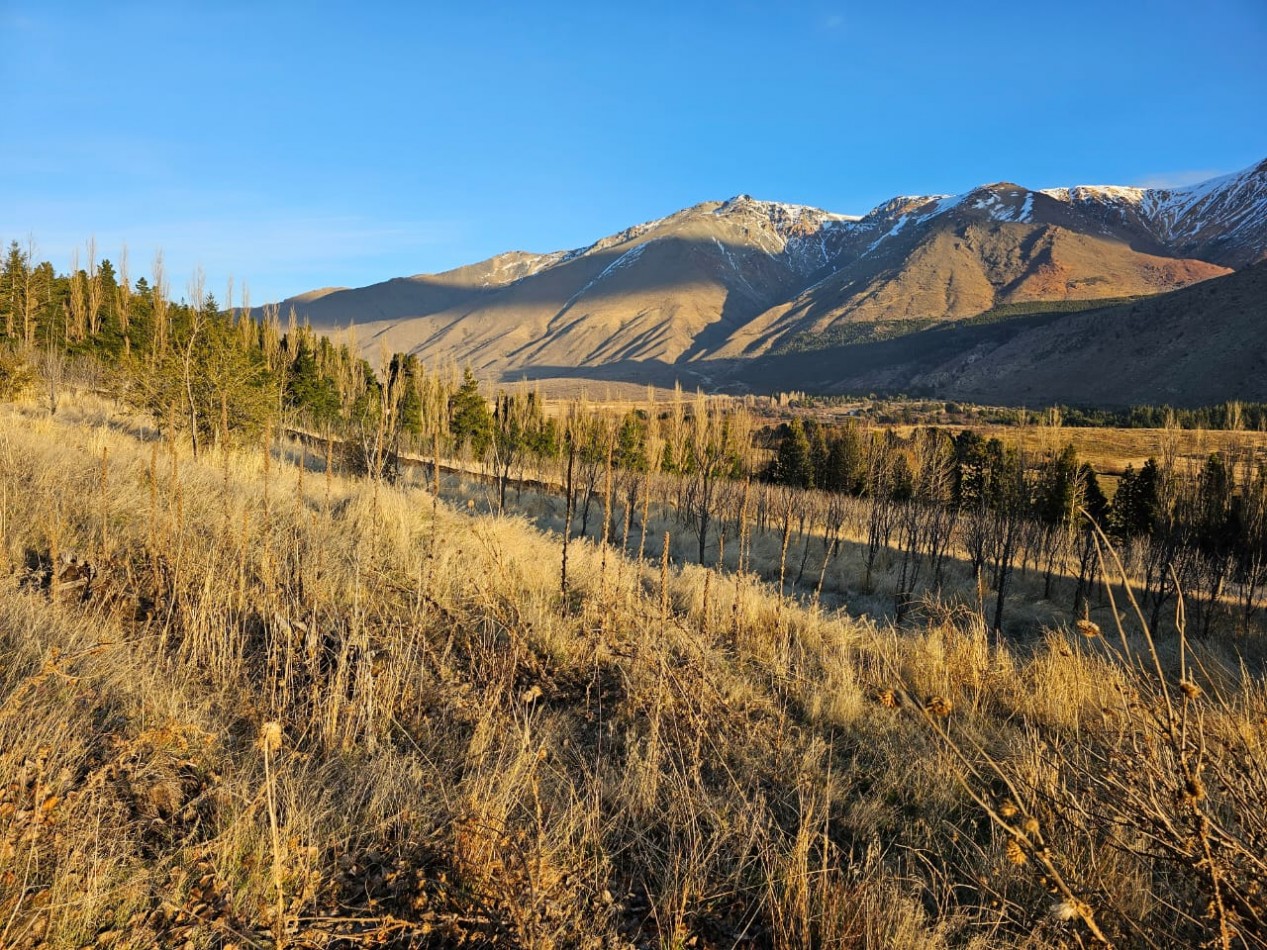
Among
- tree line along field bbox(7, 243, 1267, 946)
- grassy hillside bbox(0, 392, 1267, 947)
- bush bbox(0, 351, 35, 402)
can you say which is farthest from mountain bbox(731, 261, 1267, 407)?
bush bbox(0, 351, 35, 402)

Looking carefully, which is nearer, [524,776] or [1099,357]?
[524,776]

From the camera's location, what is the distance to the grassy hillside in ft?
6.16

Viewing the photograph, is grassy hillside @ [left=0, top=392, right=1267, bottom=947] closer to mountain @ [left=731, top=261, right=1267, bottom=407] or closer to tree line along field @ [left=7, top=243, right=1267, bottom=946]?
tree line along field @ [left=7, top=243, right=1267, bottom=946]

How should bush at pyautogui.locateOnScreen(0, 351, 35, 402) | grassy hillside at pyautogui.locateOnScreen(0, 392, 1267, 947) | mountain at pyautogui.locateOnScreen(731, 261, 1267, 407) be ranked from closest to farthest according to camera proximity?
1. grassy hillside at pyautogui.locateOnScreen(0, 392, 1267, 947)
2. bush at pyautogui.locateOnScreen(0, 351, 35, 402)
3. mountain at pyautogui.locateOnScreen(731, 261, 1267, 407)

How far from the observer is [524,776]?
278 centimetres

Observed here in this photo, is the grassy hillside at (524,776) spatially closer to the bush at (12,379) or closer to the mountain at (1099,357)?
the bush at (12,379)

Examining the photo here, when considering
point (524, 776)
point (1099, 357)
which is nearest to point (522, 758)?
point (524, 776)

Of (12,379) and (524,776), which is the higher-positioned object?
(12,379)

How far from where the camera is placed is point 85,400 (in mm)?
15883

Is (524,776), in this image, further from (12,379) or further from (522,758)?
(12,379)

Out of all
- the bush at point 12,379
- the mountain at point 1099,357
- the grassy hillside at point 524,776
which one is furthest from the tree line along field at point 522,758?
the mountain at point 1099,357

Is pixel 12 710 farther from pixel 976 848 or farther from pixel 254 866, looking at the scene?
pixel 976 848

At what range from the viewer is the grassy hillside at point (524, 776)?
188cm

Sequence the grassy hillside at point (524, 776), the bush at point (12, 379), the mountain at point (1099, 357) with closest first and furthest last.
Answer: the grassy hillside at point (524, 776), the bush at point (12, 379), the mountain at point (1099, 357)
